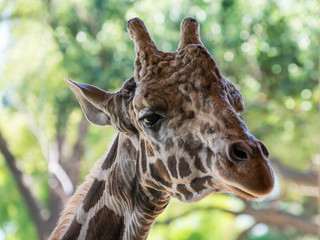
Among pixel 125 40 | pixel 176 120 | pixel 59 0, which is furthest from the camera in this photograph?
pixel 59 0

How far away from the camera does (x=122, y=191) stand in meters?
1.46

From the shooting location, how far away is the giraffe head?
3.55ft

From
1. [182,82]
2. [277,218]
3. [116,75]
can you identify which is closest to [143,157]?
[182,82]

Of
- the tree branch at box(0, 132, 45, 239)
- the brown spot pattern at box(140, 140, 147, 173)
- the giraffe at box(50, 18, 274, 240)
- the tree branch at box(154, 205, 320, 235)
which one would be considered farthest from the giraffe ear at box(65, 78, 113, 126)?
the tree branch at box(154, 205, 320, 235)

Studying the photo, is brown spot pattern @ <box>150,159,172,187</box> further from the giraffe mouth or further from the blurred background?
the blurred background

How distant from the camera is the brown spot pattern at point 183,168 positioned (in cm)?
124

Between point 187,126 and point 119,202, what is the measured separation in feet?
1.28

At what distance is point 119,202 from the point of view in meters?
1.47

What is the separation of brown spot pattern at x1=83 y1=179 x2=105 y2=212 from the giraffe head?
0.19 meters

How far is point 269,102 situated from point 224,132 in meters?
6.16

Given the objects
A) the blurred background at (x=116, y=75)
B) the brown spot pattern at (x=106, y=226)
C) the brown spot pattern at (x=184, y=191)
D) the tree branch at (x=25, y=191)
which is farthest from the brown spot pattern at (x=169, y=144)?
the tree branch at (x=25, y=191)

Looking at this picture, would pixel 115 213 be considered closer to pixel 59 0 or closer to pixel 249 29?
pixel 249 29

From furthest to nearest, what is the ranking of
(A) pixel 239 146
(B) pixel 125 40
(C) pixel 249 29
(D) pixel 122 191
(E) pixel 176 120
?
(B) pixel 125 40 < (C) pixel 249 29 < (D) pixel 122 191 < (E) pixel 176 120 < (A) pixel 239 146

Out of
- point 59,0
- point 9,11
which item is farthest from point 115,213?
point 9,11
